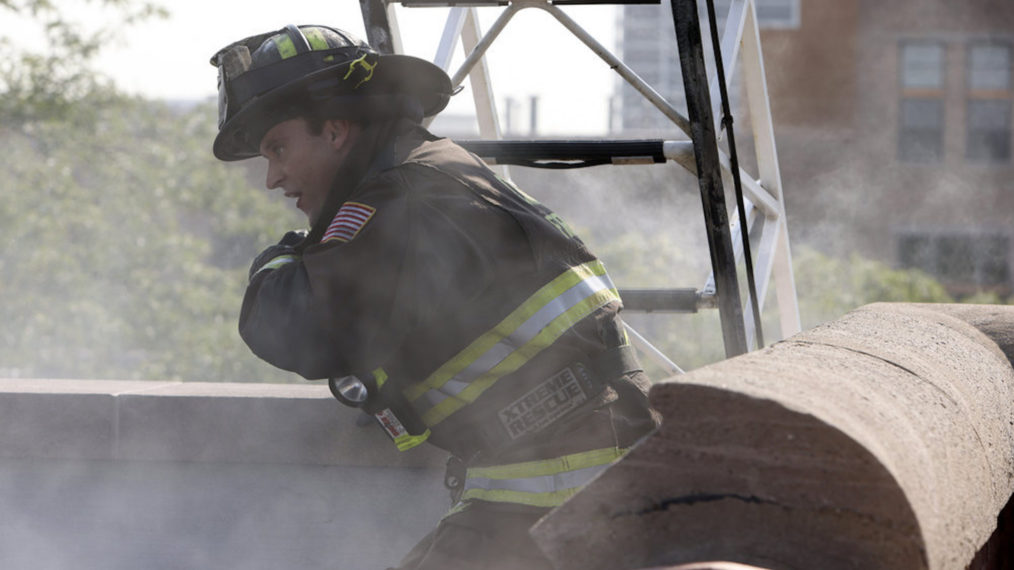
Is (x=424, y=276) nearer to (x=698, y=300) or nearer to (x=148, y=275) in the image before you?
(x=698, y=300)

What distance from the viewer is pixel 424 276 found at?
7.80 feet

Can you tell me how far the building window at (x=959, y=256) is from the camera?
85.8 ft

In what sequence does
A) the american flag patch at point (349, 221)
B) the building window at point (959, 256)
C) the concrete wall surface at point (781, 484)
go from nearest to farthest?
the concrete wall surface at point (781, 484)
the american flag patch at point (349, 221)
the building window at point (959, 256)

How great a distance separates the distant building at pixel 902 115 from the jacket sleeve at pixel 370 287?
80.7ft

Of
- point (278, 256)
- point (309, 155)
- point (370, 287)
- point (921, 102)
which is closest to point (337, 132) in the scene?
point (309, 155)

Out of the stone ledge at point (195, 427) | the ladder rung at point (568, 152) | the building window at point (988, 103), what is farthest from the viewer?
the building window at point (988, 103)

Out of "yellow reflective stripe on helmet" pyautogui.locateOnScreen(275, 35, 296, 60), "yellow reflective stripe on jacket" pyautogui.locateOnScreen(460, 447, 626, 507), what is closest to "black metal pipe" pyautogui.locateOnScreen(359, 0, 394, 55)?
"yellow reflective stripe on helmet" pyautogui.locateOnScreen(275, 35, 296, 60)

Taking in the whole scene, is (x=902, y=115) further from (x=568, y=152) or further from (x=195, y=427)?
(x=195, y=427)

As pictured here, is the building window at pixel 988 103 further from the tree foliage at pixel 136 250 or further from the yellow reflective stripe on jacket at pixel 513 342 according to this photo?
the yellow reflective stripe on jacket at pixel 513 342

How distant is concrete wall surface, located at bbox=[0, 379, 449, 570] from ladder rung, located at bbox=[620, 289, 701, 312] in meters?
0.86

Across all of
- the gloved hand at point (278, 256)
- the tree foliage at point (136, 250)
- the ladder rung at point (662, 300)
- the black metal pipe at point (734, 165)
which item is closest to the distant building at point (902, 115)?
the tree foliage at point (136, 250)

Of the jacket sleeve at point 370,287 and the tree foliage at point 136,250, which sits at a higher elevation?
the jacket sleeve at point 370,287

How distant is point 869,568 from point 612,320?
1.07 meters

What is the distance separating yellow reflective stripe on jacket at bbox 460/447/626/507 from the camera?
2.47 m
